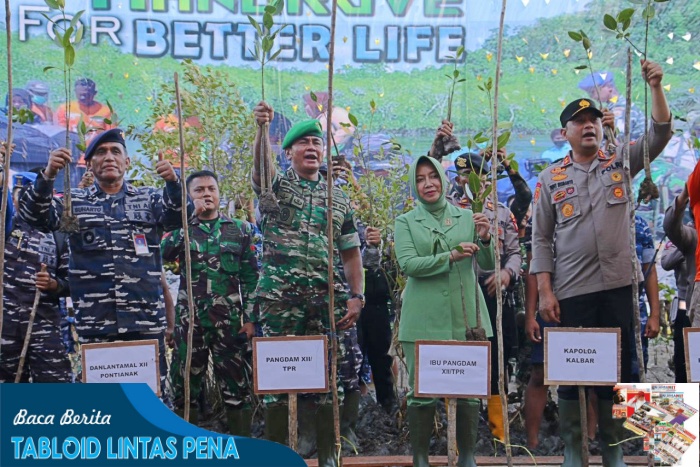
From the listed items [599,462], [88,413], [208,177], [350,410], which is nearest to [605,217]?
[599,462]

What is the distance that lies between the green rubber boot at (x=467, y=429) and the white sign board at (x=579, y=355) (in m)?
0.52

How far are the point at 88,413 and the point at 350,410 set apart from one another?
1.62 meters

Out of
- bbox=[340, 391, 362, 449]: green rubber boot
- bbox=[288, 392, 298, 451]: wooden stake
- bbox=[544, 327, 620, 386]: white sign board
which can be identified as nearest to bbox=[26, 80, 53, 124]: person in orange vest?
bbox=[340, 391, 362, 449]: green rubber boot

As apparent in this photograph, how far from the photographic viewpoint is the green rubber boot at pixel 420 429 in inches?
144

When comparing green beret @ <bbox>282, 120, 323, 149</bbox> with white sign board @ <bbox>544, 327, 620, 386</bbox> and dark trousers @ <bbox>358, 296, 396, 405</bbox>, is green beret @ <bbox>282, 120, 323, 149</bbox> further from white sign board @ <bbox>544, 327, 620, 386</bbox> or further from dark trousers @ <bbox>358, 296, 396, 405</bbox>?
white sign board @ <bbox>544, 327, 620, 386</bbox>

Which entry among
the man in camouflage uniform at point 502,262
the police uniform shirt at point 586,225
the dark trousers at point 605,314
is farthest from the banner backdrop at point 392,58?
the dark trousers at point 605,314

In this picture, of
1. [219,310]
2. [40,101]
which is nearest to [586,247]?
[219,310]

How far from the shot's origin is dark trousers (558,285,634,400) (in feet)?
12.3

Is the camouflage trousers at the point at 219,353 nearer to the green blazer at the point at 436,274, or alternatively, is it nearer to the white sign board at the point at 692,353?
the green blazer at the point at 436,274

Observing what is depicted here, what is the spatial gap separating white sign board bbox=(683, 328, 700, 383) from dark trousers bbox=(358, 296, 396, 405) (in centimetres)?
203

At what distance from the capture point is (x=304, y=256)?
12.9ft

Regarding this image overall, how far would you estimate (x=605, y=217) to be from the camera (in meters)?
3.79

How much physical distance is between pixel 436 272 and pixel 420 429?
2.28 feet

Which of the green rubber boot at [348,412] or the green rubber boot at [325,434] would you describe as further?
the green rubber boot at [348,412]
